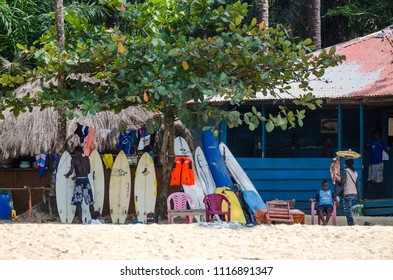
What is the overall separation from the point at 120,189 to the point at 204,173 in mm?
1587

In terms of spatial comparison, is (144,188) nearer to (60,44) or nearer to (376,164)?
(60,44)

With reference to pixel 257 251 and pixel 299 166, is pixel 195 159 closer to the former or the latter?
pixel 299 166

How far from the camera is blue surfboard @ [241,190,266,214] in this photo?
46.9ft

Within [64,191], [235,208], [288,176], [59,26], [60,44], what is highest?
[59,26]

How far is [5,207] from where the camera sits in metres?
16.1

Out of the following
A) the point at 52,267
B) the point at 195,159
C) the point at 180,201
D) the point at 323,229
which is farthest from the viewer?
the point at 195,159

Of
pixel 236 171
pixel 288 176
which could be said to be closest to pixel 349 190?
pixel 288 176

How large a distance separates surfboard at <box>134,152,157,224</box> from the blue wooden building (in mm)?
1895

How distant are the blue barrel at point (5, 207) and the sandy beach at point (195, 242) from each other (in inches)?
139

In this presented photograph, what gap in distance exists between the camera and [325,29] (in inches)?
1048

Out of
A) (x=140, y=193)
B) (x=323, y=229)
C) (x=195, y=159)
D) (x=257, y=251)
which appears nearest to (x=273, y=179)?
(x=195, y=159)

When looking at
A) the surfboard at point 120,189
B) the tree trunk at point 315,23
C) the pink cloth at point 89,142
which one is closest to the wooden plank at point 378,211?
the surfboard at point 120,189

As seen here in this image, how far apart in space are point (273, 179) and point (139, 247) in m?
5.64

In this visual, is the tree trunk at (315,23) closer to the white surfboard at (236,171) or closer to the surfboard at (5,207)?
the white surfboard at (236,171)
